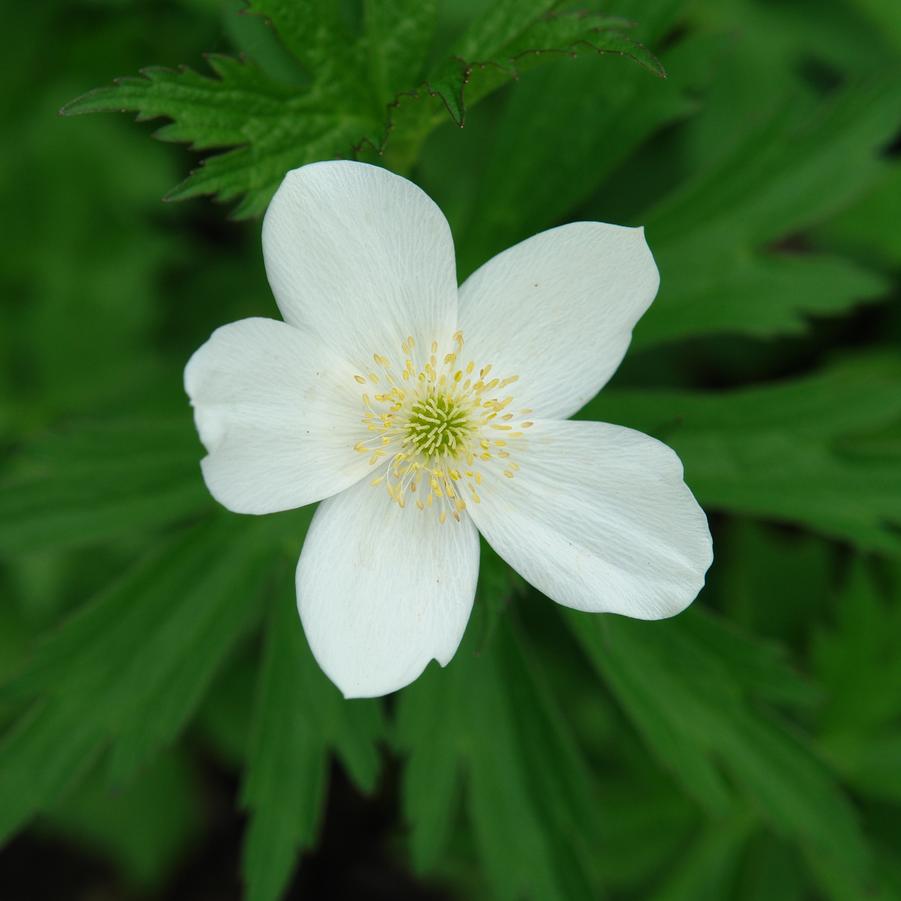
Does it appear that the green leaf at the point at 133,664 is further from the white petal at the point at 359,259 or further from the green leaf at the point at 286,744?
the white petal at the point at 359,259

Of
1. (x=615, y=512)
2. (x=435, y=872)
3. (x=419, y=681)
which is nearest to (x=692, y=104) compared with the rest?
(x=615, y=512)

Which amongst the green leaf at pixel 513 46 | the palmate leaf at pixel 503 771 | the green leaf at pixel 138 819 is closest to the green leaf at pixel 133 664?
the palmate leaf at pixel 503 771

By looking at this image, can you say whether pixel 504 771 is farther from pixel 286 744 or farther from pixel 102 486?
pixel 102 486

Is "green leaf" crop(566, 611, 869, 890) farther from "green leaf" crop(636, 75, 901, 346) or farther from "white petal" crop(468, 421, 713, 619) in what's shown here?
"green leaf" crop(636, 75, 901, 346)

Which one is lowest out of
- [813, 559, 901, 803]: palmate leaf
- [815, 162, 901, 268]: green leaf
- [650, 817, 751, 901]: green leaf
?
[650, 817, 751, 901]: green leaf

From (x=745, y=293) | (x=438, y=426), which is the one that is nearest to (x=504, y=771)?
(x=438, y=426)

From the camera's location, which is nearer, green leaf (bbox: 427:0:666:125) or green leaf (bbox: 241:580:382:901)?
green leaf (bbox: 427:0:666:125)

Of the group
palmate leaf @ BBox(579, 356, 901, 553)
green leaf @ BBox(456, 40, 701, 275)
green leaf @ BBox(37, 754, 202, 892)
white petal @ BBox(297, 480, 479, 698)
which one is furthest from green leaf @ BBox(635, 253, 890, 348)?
green leaf @ BBox(37, 754, 202, 892)
